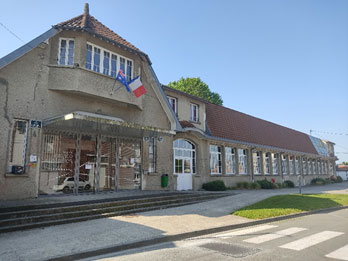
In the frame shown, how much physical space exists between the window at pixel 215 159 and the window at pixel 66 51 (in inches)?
474

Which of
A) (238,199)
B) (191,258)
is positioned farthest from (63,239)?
(238,199)

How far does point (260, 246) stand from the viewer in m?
6.23

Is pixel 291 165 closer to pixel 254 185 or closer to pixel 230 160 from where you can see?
pixel 254 185

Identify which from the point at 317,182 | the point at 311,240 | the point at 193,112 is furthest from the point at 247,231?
the point at 317,182

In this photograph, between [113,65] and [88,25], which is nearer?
[88,25]

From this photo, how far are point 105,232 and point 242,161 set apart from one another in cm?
1780

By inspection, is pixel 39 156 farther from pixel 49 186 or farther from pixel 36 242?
pixel 36 242

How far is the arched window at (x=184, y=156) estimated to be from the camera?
17.4 metres

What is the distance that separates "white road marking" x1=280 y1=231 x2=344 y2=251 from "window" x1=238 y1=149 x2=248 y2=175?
15077 mm

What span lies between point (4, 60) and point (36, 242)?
22.7ft

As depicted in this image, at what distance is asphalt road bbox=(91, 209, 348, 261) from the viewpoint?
5469mm

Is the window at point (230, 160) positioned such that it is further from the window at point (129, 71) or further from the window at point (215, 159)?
the window at point (129, 71)

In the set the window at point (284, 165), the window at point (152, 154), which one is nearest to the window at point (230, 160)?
the window at point (152, 154)

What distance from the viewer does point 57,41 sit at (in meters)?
11.8
